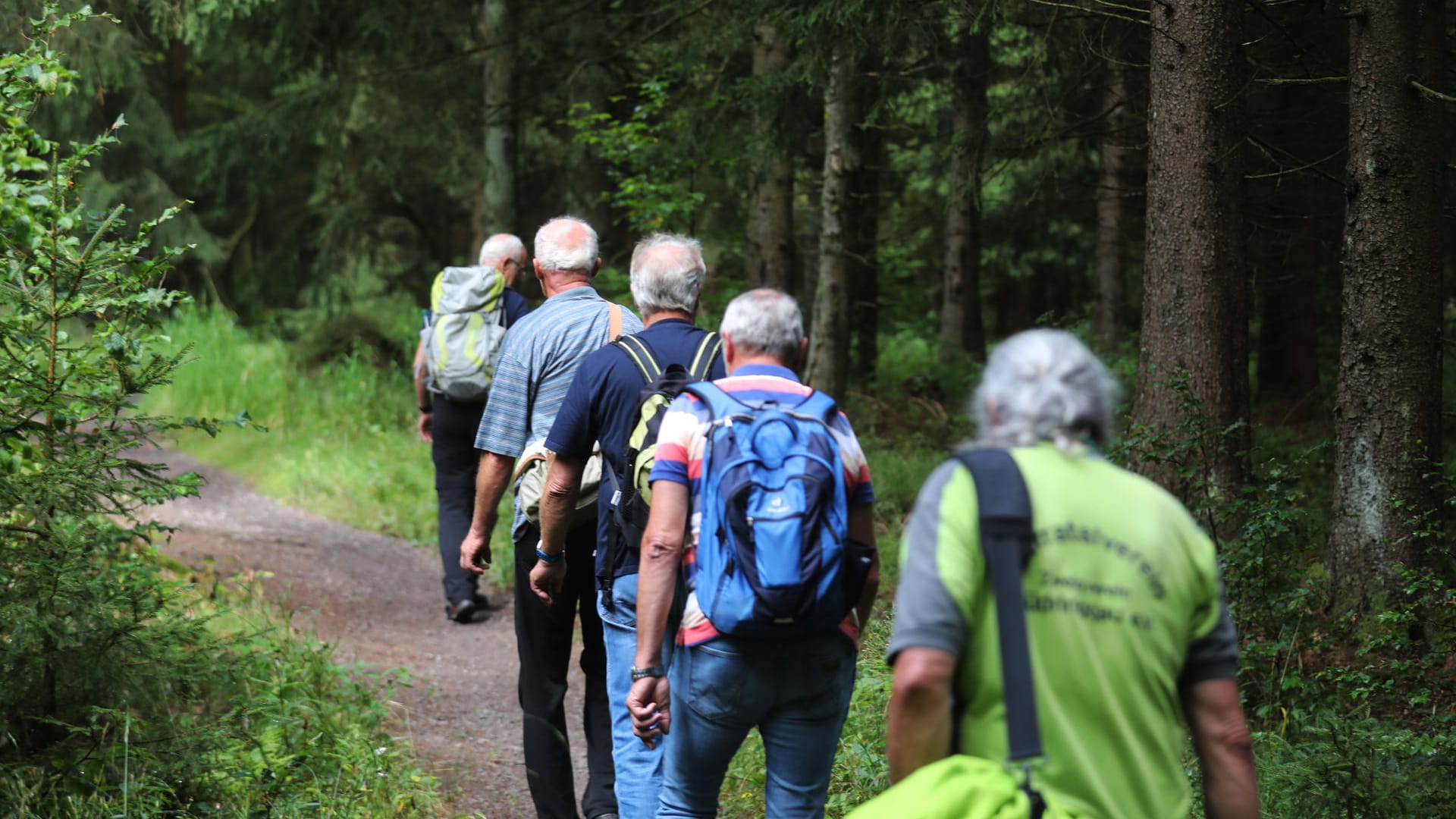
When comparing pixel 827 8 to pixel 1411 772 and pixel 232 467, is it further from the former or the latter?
pixel 232 467

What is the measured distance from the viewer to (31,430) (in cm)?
409

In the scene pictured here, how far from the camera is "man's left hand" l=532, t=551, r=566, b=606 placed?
4.20m

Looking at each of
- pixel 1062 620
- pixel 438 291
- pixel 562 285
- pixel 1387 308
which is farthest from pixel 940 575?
pixel 438 291

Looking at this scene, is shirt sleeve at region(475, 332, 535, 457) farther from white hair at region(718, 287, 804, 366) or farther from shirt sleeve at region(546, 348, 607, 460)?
white hair at region(718, 287, 804, 366)

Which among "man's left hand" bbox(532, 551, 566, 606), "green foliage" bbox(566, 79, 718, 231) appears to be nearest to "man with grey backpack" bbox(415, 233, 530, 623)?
"man's left hand" bbox(532, 551, 566, 606)

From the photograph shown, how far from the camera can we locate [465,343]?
6801mm

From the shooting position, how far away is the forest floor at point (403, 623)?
5754 millimetres

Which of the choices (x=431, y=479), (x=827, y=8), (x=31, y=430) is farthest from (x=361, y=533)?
(x=31, y=430)

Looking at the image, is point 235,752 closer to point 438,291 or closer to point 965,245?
point 438,291

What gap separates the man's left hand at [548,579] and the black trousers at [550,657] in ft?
0.49

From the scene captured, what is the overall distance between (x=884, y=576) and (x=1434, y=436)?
315cm

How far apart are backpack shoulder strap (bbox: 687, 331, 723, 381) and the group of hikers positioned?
0.04 feet

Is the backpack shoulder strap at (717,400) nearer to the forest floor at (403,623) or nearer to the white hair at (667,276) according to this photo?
the white hair at (667,276)

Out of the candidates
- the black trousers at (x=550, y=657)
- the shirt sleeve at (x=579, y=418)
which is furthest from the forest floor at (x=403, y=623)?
the shirt sleeve at (x=579, y=418)
